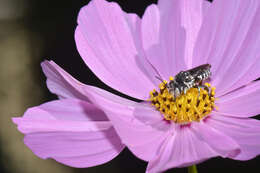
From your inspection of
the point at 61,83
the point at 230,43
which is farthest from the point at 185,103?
the point at 61,83

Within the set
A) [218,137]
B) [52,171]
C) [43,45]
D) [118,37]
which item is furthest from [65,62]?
[218,137]

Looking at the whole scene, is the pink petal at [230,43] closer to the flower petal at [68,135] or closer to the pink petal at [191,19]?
the pink petal at [191,19]

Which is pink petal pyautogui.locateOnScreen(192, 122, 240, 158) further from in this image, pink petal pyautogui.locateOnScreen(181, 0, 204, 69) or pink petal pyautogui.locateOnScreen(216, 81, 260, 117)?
pink petal pyautogui.locateOnScreen(181, 0, 204, 69)

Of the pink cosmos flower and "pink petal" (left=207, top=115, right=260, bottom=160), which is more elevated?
the pink cosmos flower

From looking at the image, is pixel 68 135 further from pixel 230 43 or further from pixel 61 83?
pixel 230 43

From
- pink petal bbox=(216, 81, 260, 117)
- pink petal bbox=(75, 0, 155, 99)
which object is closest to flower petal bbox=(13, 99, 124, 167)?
pink petal bbox=(75, 0, 155, 99)

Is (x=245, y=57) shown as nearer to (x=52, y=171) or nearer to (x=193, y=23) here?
(x=193, y=23)

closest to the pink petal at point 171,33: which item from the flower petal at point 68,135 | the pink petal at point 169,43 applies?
the pink petal at point 169,43
